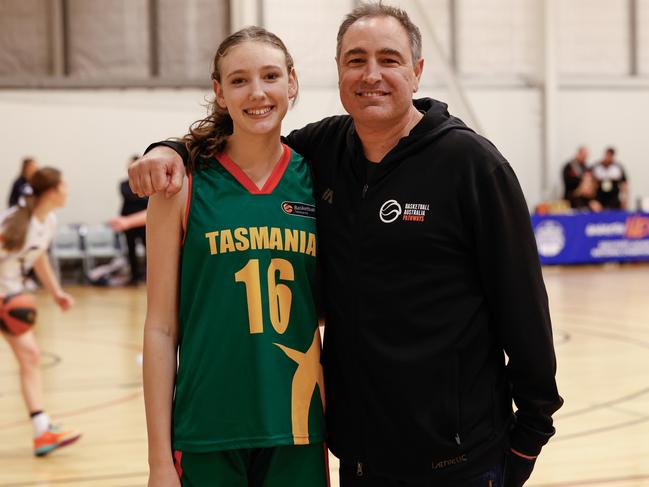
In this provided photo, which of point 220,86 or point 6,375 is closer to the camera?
point 220,86

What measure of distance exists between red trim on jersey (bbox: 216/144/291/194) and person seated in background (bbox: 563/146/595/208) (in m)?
15.0

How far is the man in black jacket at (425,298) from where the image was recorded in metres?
2.25

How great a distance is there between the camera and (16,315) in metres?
5.75

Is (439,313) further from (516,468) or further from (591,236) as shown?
(591,236)

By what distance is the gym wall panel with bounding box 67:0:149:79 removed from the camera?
16.3 m

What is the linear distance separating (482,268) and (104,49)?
15.2 meters

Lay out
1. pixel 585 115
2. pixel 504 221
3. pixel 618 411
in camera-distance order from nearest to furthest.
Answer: pixel 504 221 → pixel 618 411 → pixel 585 115

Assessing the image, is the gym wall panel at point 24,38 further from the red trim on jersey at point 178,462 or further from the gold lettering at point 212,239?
the red trim on jersey at point 178,462

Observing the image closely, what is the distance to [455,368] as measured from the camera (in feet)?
7.41

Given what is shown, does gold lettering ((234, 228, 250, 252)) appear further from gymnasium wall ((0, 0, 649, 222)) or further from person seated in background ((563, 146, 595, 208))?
person seated in background ((563, 146, 595, 208))

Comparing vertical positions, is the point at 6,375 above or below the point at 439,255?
below

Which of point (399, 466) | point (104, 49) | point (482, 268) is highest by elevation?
point (104, 49)

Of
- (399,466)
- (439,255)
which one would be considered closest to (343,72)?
(439,255)

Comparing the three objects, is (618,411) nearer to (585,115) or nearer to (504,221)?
(504,221)
